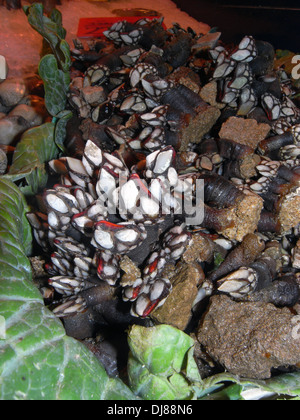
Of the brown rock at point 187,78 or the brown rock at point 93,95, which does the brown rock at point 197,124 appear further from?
the brown rock at point 93,95

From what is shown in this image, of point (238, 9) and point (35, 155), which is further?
point (238, 9)

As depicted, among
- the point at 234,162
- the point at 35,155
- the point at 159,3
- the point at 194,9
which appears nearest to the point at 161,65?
the point at 234,162

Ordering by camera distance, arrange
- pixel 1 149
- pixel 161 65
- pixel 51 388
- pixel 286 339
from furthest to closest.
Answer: pixel 161 65 → pixel 1 149 → pixel 286 339 → pixel 51 388

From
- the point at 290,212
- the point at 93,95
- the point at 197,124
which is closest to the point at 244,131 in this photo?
the point at 197,124

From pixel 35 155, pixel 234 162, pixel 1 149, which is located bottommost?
pixel 1 149

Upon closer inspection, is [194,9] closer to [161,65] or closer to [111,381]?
[161,65]

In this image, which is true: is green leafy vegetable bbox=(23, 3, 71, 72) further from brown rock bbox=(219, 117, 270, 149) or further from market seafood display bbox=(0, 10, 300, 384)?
brown rock bbox=(219, 117, 270, 149)

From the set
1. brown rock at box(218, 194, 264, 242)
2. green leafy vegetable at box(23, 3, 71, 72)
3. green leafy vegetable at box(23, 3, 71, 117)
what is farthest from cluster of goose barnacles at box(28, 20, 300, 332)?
green leafy vegetable at box(23, 3, 71, 72)
